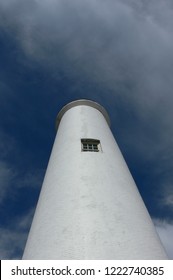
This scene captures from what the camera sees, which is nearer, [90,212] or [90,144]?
[90,212]

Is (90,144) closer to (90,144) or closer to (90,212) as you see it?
(90,144)

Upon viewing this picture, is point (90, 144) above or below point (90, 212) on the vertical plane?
above

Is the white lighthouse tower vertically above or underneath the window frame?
underneath

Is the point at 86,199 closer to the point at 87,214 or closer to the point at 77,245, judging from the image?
the point at 87,214

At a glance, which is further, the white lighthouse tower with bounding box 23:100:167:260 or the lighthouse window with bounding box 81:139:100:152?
the lighthouse window with bounding box 81:139:100:152

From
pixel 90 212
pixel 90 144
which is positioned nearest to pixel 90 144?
pixel 90 144

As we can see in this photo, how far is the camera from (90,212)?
659 cm

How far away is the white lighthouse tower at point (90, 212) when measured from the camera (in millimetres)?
5961

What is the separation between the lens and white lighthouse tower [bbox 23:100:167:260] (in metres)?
5.96

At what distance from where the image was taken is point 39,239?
21.4ft

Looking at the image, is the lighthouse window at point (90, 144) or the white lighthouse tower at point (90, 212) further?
the lighthouse window at point (90, 144)
